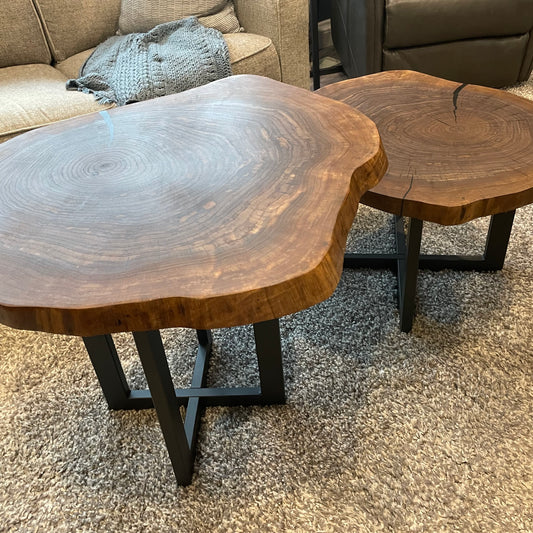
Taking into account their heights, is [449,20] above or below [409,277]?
above

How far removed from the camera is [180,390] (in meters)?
1.13

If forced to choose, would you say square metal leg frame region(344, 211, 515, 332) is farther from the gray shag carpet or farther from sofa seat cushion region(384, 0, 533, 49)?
sofa seat cushion region(384, 0, 533, 49)

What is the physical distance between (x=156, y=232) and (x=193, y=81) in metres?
1.13

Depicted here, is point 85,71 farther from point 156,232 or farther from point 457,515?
point 457,515

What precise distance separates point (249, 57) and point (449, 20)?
855mm

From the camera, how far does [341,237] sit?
2.40ft

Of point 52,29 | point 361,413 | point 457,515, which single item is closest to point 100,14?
point 52,29

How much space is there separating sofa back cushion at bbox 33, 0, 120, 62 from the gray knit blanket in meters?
0.21

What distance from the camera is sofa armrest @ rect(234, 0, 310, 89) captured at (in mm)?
1858

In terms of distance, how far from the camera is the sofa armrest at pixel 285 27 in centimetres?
186

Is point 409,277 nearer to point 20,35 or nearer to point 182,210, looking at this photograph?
point 182,210

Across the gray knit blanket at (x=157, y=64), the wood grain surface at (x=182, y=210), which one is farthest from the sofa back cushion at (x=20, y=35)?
the wood grain surface at (x=182, y=210)

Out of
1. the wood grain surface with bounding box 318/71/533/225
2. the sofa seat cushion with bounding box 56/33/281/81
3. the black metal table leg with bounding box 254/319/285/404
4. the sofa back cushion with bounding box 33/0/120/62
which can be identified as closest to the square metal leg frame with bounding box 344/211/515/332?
the wood grain surface with bounding box 318/71/533/225

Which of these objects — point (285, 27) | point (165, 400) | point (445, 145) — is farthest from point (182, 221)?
point (285, 27)
